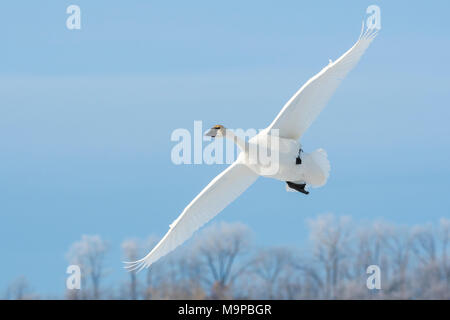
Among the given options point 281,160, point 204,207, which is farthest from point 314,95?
point 204,207

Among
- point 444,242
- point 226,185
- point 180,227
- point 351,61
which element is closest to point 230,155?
point 226,185

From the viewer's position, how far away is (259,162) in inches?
404

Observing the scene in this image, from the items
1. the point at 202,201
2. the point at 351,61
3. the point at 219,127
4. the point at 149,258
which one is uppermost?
the point at 351,61

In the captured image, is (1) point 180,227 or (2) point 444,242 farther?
(2) point 444,242

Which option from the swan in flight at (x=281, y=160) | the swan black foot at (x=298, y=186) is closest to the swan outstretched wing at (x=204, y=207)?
the swan in flight at (x=281, y=160)

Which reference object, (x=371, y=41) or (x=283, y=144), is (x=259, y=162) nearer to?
(x=283, y=144)

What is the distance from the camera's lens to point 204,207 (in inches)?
420

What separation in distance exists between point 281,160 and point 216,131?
91cm

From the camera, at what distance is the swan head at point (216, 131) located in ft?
34.4

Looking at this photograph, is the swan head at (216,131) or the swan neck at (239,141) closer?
the swan neck at (239,141)

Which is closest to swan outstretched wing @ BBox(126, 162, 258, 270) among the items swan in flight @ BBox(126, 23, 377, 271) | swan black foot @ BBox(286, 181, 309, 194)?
swan in flight @ BBox(126, 23, 377, 271)

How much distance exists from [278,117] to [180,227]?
1838 mm

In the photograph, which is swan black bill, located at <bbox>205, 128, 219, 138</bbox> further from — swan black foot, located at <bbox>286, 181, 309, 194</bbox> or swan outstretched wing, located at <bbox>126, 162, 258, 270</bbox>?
swan black foot, located at <bbox>286, 181, 309, 194</bbox>

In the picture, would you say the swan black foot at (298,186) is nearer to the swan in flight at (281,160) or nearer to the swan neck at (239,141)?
the swan in flight at (281,160)
